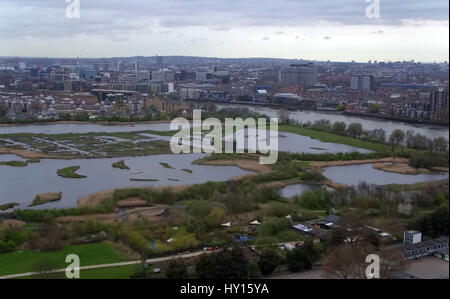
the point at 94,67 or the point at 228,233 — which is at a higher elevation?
the point at 94,67

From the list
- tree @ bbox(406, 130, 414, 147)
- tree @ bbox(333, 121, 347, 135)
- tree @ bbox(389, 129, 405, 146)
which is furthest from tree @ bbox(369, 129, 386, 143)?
tree @ bbox(406, 130, 414, 147)

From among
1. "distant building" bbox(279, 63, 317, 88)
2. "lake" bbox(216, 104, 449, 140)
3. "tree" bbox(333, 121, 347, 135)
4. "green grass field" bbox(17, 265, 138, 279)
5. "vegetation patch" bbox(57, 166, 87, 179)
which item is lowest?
"green grass field" bbox(17, 265, 138, 279)

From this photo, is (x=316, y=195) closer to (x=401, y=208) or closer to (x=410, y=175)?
(x=401, y=208)

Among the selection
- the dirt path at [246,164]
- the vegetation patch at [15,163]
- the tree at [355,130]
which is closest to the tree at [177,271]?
the dirt path at [246,164]

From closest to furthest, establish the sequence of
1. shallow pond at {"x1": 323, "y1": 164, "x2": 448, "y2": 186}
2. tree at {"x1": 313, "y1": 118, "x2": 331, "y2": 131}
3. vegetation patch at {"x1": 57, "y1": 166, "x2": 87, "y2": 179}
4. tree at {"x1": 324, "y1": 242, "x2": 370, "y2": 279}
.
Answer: tree at {"x1": 324, "y1": 242, "x2": 370, "y2": 279}
shallow pond at {"x1": 323, "y1": 164, "x2": 448, "y2": 186}
vegetation patch at {"x1": 57, "y1": 166, "x2": 87, "y2": 179}
tree at {"x1": 313, "y1": 118, "x2": 331, "y2": 131}

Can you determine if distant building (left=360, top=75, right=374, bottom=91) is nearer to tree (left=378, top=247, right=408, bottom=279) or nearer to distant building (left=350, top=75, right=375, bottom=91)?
distant building (left=350, top=75, right=375, bottom=91)
